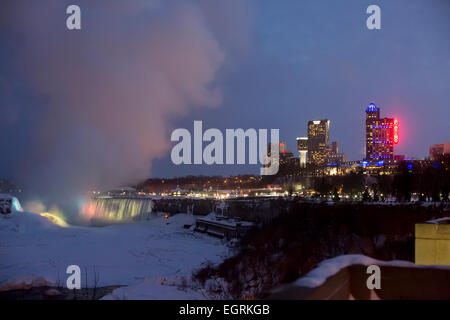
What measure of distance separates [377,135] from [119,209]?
127 m

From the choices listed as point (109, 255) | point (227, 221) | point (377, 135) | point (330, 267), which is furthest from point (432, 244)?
point (377, 135)

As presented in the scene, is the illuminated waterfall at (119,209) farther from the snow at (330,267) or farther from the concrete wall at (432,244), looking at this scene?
the snow at (330,267)

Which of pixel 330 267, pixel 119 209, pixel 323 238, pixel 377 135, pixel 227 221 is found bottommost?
pixel 119 209

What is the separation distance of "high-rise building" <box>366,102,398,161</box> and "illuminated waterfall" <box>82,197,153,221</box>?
119 metres

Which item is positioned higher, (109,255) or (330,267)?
(330,267)

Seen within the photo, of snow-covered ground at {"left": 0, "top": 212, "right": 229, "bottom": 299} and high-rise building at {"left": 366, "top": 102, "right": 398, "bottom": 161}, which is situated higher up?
high-rise building at {"left": 366, "top": 102, "right": 398, "bottom": 161}

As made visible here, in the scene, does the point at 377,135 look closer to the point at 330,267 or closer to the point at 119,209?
the point at 119,209

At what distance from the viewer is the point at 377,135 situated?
15638 cm

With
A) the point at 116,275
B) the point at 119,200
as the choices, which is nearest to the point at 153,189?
the point at 119,200

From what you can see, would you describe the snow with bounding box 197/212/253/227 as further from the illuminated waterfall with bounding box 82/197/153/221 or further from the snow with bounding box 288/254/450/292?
the snow with bounding box 288/254/450/292

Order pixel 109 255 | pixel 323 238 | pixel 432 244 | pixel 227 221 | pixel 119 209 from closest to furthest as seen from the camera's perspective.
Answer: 1. pixel 432 244
2. pixel 323 238
3. pixel 109 255
4. pixel 227 221
5. pixel 119 209

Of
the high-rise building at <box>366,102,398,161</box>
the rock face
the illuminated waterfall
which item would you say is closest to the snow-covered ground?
the rock face

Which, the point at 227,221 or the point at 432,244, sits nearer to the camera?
the point at 432,244

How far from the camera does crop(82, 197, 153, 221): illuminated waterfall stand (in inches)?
2281
